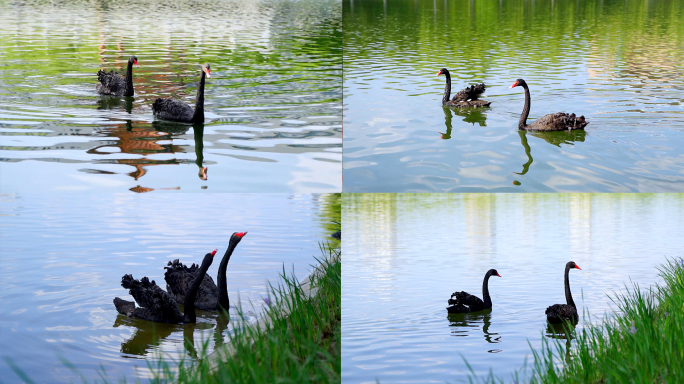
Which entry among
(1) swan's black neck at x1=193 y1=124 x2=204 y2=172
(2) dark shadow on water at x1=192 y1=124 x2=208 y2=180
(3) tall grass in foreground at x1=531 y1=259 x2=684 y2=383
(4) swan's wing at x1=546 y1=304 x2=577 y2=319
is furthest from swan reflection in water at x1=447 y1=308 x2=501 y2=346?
(1) swan's black neck at x1=193 y1=124 x2=204 y2=172

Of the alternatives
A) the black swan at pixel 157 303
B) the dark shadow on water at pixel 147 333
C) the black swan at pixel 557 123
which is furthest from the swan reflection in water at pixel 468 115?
the dark shadow on water at pixel 147 333

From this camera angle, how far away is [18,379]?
4.57m

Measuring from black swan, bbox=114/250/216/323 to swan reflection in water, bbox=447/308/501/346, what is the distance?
256 cm

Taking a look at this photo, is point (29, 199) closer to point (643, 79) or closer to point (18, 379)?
point (18, 379)

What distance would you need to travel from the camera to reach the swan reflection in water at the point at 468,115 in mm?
10469

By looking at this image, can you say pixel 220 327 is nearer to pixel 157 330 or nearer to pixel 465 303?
pixel 157 330

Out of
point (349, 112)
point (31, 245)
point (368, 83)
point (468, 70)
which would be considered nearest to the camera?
point (31, 245)

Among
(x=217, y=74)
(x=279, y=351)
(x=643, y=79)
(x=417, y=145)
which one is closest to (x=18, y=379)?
(x=279, y=351)

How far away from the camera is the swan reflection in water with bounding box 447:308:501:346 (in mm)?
6836

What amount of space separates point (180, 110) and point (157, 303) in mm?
3678

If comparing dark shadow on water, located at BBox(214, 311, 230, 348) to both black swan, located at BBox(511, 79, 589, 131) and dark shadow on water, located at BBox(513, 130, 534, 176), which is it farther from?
black swan, located at BBox(511, 79, 589, 131)

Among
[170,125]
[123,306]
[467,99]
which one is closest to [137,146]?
[170,125]

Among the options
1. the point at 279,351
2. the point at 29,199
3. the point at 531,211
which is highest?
the point at 279,351

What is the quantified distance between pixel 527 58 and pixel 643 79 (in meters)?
4.90
